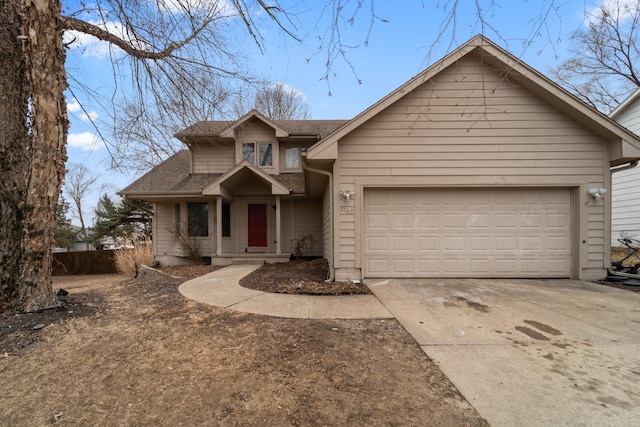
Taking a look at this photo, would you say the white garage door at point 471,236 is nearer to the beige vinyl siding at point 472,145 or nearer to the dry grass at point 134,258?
the beige vinyl siding at point 472,145

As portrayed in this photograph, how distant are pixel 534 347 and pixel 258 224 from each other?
9.58 metres

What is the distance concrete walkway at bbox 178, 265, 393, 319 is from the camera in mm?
4219

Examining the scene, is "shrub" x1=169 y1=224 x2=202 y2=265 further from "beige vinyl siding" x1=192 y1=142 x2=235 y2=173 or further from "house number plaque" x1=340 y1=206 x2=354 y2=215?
"house number plaque" x1=340 y1=206 x2=354 y2=215

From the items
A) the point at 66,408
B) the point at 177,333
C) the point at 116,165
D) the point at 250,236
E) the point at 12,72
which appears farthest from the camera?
the point at 250,236

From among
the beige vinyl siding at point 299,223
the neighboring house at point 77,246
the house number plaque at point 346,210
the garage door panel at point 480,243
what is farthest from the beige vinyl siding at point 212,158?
the neighboring house at point 77,246

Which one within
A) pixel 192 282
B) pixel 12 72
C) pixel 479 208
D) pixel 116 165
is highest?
pixel 12 72

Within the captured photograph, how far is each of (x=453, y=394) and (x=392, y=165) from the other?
4.90 m

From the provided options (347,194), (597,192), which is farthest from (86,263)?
(597,192)

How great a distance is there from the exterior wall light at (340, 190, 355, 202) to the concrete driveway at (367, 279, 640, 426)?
203 cm

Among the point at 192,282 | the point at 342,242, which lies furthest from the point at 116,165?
the point at 342,242

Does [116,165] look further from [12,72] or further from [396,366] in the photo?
[396,366]

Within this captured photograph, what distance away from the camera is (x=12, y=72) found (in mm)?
4188

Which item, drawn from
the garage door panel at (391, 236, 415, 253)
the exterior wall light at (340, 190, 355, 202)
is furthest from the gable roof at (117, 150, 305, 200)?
the garage door panel at (391, 236, 415, 253)

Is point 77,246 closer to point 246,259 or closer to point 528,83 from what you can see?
point 246,259
